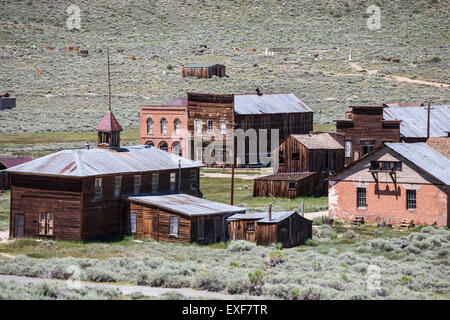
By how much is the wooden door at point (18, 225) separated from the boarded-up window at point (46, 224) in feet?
3.41

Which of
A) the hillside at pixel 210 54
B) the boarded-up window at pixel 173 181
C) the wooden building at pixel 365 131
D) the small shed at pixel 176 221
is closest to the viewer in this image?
the small shed at pixel 176 221

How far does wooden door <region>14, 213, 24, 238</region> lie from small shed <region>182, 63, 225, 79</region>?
264ft

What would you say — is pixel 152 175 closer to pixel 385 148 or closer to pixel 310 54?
pixel 385 148

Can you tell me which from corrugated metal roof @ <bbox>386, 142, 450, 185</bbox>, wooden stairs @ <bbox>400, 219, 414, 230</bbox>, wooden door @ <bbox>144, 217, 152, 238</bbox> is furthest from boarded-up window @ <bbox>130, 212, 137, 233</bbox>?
corrugated metal roof @ <bbox>386, 142, 450, 185</bbox>

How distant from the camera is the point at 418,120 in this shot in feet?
232

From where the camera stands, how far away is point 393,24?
160000mm

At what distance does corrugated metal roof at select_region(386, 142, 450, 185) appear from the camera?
51.2 meters

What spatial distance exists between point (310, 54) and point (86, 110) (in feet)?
136

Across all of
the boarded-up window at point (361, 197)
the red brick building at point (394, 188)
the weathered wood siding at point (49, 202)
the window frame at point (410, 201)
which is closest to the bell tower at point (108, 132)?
the weathered wood siding at point (49, 202)

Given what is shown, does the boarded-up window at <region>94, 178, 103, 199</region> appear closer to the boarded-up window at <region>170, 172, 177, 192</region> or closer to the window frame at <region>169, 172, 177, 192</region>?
the window frame at <region>169, 172, 177, 192</region>

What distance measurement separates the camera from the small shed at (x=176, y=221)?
4575cm

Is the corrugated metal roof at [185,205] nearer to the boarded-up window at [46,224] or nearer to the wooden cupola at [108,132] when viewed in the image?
the boarded-up window at [46,224]

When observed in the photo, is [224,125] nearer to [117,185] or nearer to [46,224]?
[117,185]
